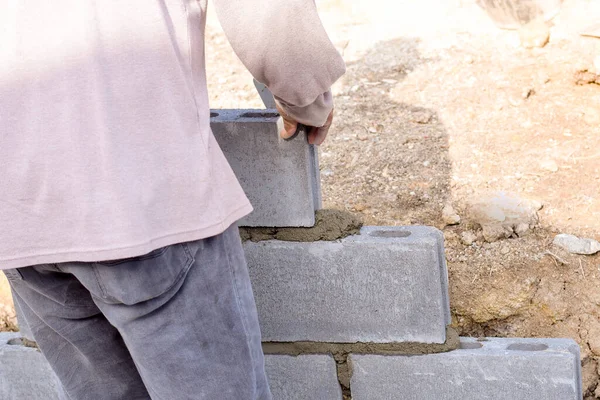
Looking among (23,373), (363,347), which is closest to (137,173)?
(363,347)

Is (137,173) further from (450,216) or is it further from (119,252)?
(450,216)

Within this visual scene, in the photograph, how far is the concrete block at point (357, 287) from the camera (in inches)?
99.2

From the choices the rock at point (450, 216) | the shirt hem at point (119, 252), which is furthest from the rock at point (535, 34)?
the shirt hem at point (119, 252)

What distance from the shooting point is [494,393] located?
8.50 ft

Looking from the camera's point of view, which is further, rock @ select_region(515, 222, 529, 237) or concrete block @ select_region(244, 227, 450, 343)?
rock @ select_region(515, 222, 529, 237)

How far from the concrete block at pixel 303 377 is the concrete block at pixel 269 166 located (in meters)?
0.51

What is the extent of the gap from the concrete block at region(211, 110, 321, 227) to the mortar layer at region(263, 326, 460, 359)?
458 millimetres

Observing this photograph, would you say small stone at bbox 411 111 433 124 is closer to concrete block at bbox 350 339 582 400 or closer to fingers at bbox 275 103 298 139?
concrete block at bbox 350 339 582 400

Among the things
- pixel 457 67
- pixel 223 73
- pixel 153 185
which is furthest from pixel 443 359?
pixel 223 73

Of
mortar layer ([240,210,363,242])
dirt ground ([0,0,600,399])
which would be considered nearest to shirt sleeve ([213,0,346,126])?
mortar layer ([240,210,363,242])

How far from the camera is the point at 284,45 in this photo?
161 cm

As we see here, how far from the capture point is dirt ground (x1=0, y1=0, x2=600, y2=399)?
308cm

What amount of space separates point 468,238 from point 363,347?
86 centimetres

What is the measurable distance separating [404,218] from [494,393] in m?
1.05
